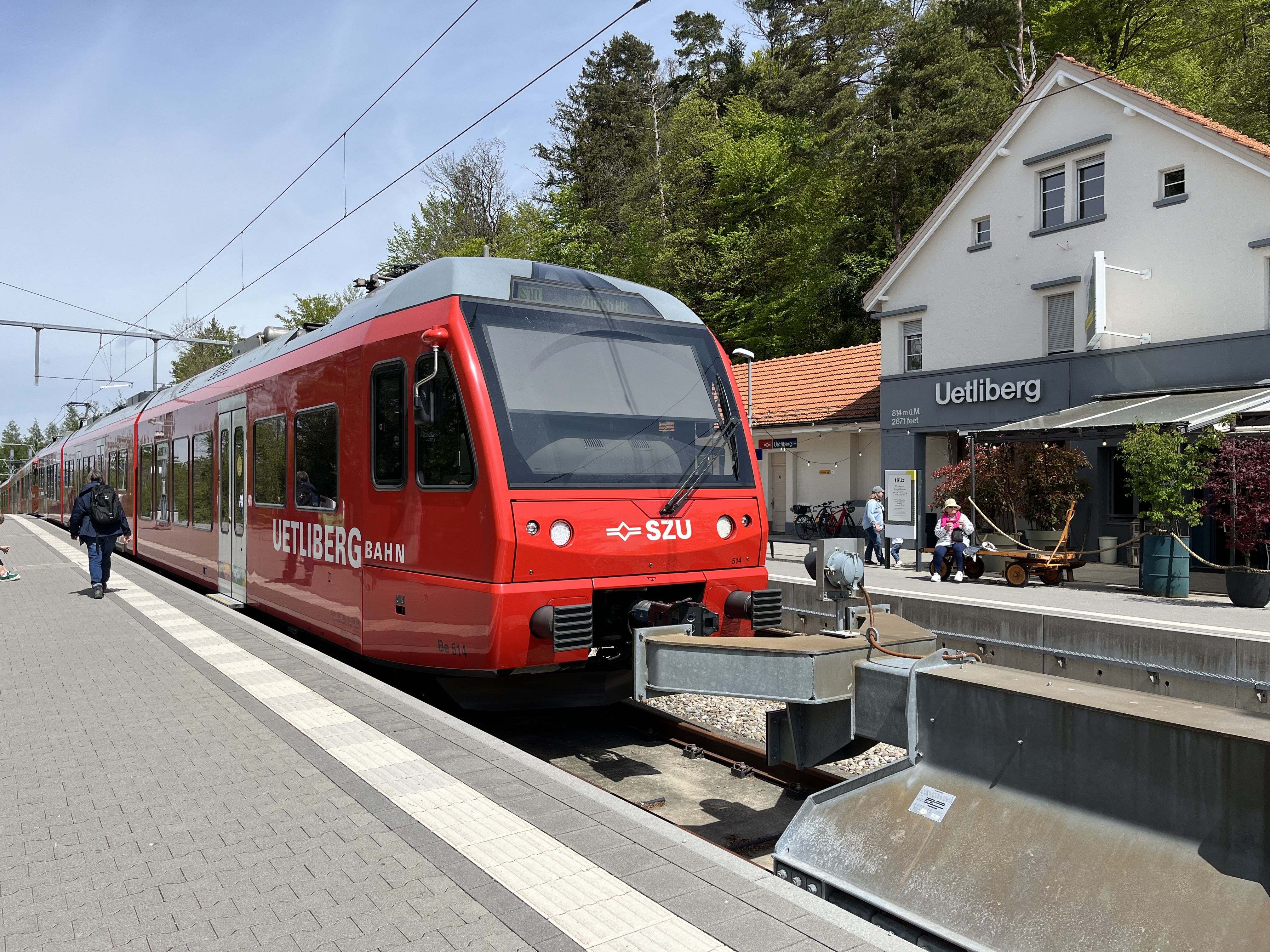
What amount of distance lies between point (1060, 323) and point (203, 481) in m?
17.2

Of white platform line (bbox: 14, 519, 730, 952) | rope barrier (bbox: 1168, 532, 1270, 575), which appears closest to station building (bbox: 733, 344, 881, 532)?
rope barrier (bbox: 1168, 532, 1270, 575)

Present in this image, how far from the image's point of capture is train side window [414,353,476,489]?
6223 mm

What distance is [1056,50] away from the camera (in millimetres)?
36344

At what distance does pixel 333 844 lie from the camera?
13.1 ft

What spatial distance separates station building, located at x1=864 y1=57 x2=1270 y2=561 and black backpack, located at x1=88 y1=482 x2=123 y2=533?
14.0 metres

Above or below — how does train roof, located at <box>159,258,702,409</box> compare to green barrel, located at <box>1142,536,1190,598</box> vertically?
above

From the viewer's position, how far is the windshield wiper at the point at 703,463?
21.9ft

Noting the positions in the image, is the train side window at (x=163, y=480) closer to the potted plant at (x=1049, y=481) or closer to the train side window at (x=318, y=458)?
the train side window at (x=318, y=458)

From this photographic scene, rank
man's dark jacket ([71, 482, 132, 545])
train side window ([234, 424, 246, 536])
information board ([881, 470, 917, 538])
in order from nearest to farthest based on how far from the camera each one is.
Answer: train side window ([234, 424, 246, 536]), man's dark jacket ([71, 482, 132, 545]), information board ([881, 470, 917, 538])

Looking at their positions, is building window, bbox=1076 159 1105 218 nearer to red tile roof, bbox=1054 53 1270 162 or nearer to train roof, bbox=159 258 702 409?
red tile roof, bbox=1054 53 1270 162

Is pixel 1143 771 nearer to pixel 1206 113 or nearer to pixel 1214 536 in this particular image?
pixel 1214 536

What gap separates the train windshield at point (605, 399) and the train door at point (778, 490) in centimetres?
2297

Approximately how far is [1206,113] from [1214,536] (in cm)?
2025

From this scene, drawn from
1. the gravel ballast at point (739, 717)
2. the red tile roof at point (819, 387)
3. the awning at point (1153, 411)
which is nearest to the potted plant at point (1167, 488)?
the awning at point (1153, 411)
